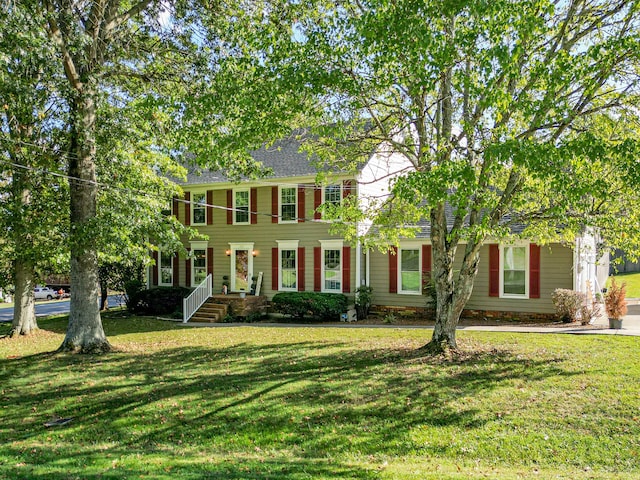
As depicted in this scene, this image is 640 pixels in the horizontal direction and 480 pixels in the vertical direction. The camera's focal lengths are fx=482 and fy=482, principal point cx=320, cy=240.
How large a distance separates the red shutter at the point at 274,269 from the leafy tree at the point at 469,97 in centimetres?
815

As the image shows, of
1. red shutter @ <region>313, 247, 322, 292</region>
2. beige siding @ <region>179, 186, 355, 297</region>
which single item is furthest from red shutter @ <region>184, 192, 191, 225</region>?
red shutter @ <region>313, 247, 322, 292</region>

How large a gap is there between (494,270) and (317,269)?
6716mm

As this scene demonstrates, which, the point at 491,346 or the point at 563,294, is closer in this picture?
the point at 491,346

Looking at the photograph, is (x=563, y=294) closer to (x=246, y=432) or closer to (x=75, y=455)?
(x=246, y=432)

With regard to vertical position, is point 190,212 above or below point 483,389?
above

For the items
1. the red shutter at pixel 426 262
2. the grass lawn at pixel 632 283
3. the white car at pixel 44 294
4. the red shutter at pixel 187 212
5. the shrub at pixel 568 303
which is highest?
the red shutter at pixel 187 212

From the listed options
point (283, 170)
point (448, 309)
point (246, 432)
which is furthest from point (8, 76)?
point (283, 170)

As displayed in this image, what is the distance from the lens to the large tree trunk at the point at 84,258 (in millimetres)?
11555

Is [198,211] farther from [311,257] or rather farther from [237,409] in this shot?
[237,409]

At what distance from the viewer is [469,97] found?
28.0ft

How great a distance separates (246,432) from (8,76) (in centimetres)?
801

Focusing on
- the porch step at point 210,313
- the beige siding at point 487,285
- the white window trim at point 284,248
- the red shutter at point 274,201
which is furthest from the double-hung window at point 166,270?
the beige siding at point 487,285

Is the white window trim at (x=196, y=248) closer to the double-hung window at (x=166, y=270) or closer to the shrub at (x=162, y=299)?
the shrub at (x=162, y=299)

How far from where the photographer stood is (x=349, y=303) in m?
18.5
